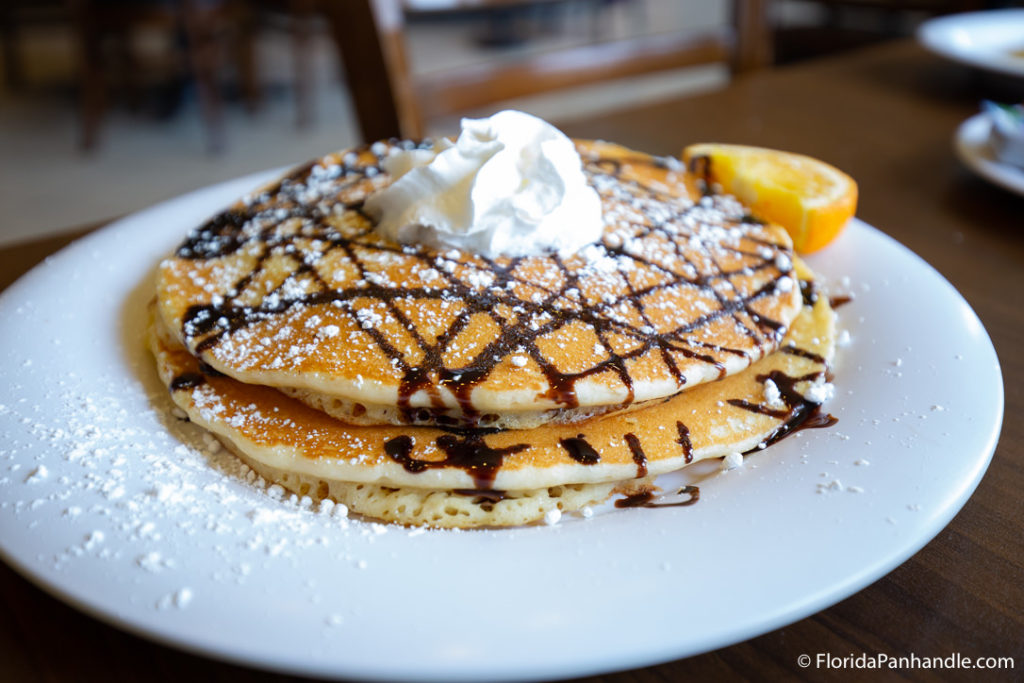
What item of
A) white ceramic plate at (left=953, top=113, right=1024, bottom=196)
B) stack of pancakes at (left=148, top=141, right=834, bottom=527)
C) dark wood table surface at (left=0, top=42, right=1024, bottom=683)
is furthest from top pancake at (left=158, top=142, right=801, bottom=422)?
white ceramic plate at (left=953, top=113, right=1024, bottom=196)

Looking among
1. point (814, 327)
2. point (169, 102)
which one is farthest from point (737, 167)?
point (169, 102)

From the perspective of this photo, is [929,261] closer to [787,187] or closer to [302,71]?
[787,187]

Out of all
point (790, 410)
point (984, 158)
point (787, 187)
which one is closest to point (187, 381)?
point (790, 410)

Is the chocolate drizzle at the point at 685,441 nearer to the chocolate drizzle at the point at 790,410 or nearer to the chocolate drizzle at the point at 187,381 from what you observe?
the chocolate drizzle at the point at 790,410

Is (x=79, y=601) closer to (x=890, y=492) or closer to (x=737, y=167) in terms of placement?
(x=890, y=492)

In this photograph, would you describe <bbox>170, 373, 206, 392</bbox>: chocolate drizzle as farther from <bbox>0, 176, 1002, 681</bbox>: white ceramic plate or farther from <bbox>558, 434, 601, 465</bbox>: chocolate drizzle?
<bbox>558, 434, 601, 465</bbox>: chocolate drizzle

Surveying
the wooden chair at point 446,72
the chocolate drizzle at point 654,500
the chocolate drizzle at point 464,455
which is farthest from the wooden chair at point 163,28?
the chocolate drizzle at point 654,500
